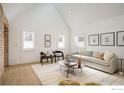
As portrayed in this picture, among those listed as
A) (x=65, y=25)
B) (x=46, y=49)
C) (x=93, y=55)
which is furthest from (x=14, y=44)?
(x=93, y=55)

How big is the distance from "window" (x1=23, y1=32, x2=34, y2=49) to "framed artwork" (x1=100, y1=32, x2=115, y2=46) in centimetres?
276

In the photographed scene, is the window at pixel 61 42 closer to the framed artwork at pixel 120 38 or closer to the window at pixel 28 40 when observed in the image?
the window at pixel 28 40

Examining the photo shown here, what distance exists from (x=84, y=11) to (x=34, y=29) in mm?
2230

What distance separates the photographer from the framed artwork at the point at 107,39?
3516 mm

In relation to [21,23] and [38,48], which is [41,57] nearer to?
[38,48]

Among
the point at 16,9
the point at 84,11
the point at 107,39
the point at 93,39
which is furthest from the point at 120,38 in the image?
the point at 16,9

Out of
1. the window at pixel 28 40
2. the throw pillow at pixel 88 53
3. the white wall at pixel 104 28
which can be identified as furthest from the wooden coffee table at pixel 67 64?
the throw pillow at pixel 88 53

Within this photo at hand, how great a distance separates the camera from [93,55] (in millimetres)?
4152

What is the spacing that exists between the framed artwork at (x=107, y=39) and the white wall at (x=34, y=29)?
1.79 meters

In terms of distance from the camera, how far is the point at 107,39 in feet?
12.0

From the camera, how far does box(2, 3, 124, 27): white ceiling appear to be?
2770mm

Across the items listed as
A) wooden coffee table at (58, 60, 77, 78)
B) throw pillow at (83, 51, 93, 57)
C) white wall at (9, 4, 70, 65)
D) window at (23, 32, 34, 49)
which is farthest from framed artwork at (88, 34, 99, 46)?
window at (23, 32, 34, 49)

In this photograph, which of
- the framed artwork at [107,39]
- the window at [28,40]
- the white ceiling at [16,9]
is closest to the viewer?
the white ceiling at [16,9]

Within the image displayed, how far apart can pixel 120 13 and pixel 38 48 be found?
2.96 meters
